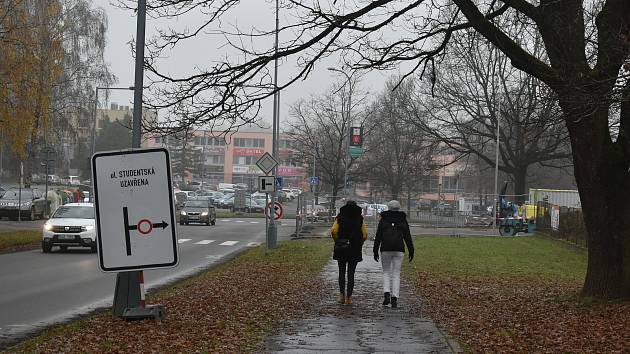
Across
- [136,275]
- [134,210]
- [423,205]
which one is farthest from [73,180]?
[134,210]

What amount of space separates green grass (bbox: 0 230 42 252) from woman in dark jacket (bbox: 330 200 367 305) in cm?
1698

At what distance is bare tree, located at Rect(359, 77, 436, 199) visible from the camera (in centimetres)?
5946

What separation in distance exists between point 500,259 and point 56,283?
1473 centimetres

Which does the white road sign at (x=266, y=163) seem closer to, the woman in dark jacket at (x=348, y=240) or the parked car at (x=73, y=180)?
the woman in dark jacket at (x=348, y=240)

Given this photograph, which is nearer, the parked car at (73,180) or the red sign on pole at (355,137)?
the red sign on pole at (355,137)

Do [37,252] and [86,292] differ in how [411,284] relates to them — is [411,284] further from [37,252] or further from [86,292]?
[37,252]

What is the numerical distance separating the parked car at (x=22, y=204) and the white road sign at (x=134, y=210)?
3832 centimetres

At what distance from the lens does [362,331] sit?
11.7 meters

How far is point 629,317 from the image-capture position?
40.2 ft

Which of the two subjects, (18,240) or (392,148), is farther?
(392,148)

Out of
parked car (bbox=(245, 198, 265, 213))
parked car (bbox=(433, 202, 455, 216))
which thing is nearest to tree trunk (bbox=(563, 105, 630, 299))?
parked car (bbox=(433, 202, 455, 216))

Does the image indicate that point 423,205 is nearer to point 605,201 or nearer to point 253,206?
point 253,206

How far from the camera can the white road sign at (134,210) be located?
11039mm

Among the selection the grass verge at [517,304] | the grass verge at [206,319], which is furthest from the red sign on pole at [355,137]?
the grass verge at [206,319]
